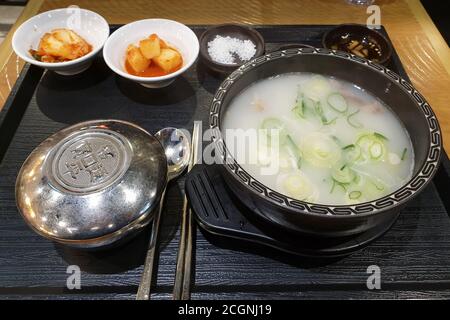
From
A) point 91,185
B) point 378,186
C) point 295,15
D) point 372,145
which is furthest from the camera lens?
point 295,15

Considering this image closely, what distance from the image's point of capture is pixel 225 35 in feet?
6.94

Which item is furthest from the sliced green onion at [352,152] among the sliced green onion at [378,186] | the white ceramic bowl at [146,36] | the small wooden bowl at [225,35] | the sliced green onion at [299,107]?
the white ceramic bowl at [146,36]

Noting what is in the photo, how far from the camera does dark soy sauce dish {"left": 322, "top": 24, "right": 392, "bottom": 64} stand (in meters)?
2.04

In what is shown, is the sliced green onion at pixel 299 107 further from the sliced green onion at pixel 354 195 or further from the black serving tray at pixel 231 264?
the black serving tray at pixel 231 264

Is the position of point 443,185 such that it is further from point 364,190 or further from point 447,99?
point 447,99

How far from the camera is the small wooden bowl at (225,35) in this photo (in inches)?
76.0

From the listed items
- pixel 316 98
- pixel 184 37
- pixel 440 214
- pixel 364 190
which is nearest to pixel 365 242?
pixel 364 190

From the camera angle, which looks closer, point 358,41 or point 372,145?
point 372,145

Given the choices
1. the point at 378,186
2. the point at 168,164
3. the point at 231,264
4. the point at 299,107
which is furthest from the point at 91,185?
the point at 378,186

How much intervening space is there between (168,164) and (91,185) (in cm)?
37

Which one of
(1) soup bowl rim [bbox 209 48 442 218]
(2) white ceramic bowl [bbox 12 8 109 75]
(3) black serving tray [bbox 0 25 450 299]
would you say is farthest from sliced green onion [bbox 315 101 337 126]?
(2) white ceramic bowl [bbox 12 8 109 75]

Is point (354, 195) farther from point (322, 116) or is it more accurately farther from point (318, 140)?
point (322, 116)

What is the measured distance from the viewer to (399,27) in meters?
2.28

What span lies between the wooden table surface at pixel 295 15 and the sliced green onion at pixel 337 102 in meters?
0.65
